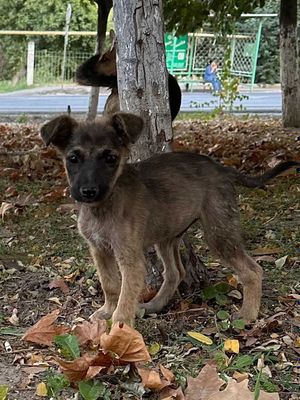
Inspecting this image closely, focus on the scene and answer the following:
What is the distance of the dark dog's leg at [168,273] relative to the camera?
4.69m

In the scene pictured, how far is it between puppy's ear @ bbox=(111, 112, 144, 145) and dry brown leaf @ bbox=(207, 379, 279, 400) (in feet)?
5.12

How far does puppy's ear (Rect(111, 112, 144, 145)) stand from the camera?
13.9ft

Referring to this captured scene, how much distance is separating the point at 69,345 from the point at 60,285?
4.41 feet

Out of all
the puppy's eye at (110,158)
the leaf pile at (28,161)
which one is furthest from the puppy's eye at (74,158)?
the leaf pile at (28,161)

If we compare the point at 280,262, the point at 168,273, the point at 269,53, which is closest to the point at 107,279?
the point at 168,273

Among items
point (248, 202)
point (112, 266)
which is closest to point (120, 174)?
point (112, 266)

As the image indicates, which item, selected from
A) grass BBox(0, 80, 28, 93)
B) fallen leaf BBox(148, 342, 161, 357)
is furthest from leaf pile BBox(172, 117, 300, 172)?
grass BBox(0, 80, 28, 93)

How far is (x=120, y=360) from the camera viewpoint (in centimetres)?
357

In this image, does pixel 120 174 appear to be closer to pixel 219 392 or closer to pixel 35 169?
pixel 219 392

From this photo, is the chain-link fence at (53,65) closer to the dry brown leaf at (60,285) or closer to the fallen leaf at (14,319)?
the dry brown leaf at (60,285)

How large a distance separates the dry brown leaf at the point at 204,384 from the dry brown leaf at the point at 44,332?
91cm

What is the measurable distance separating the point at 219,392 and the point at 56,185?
542 centimetres

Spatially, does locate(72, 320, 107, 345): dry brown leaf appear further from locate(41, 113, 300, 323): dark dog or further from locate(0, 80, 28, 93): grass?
locate(0, 80, 28, 93): grass

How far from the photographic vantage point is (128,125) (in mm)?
4246
